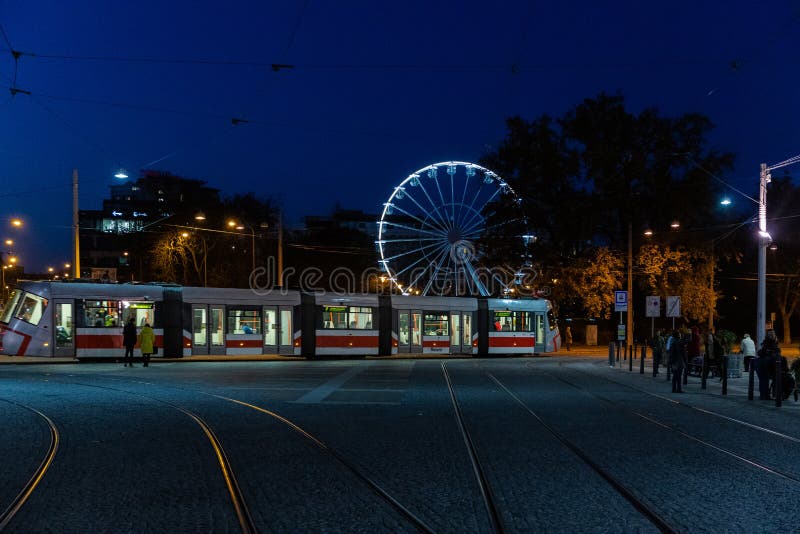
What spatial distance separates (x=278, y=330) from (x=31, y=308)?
9.16 meters

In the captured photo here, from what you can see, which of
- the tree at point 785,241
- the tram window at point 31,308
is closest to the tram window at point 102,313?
the tram window at point 31,308

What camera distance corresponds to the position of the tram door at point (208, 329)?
3095 cm

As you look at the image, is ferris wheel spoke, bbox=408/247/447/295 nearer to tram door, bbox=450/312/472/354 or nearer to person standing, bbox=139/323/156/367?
tram door, bbox=450/312/472/354

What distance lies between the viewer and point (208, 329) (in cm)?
3128

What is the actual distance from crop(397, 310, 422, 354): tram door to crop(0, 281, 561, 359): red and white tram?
0.04 metres

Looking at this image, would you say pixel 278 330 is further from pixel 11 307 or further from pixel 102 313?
pixel 11 307

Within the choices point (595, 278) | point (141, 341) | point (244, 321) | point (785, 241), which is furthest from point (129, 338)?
point (785, 241)

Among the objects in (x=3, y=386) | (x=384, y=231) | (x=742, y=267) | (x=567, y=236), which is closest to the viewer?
(x=3, y=386)

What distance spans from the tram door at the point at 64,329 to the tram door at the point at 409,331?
43.7 feet

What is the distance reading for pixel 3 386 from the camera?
19.2m

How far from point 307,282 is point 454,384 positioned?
4858 centimetres

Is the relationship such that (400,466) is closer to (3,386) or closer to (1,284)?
(3,386)

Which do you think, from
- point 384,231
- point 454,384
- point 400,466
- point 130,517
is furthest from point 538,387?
point 384,231

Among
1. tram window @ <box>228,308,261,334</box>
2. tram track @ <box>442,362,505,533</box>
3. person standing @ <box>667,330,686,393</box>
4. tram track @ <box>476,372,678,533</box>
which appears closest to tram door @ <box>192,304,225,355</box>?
tram window @ <box>228,308,261,334</box>
